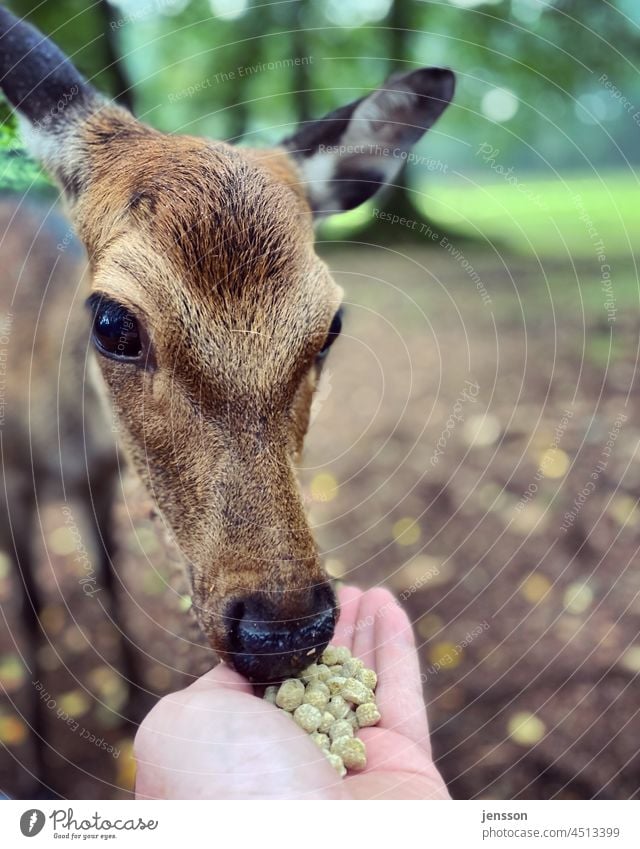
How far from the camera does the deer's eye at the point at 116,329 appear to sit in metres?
1.30

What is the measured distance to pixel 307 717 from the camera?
1313 mm

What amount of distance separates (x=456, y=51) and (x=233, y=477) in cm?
146

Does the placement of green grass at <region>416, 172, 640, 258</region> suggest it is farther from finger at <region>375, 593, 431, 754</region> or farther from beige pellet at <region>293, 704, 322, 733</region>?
beige pellet at <region>293, 704, 322, 733</region>

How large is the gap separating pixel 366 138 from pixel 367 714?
125cm

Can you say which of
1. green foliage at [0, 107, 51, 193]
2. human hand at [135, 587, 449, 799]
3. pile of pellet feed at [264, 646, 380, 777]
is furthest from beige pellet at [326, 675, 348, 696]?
green foliage at [0, 107, 51, 193]

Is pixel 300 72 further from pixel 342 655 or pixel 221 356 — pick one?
pixel 342 655

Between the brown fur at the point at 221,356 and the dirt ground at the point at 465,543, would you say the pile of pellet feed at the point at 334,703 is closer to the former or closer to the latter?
the brown fur at the point at 221,356

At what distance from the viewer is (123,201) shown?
4.47 feet

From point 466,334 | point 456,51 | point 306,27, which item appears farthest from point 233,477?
point 466,334

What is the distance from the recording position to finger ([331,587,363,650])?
1604mm

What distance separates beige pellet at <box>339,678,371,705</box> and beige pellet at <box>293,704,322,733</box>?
103 millimetres

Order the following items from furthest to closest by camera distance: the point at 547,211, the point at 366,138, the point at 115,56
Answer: the point at 547,211 < the point at 115,56 < the point at 366,138
